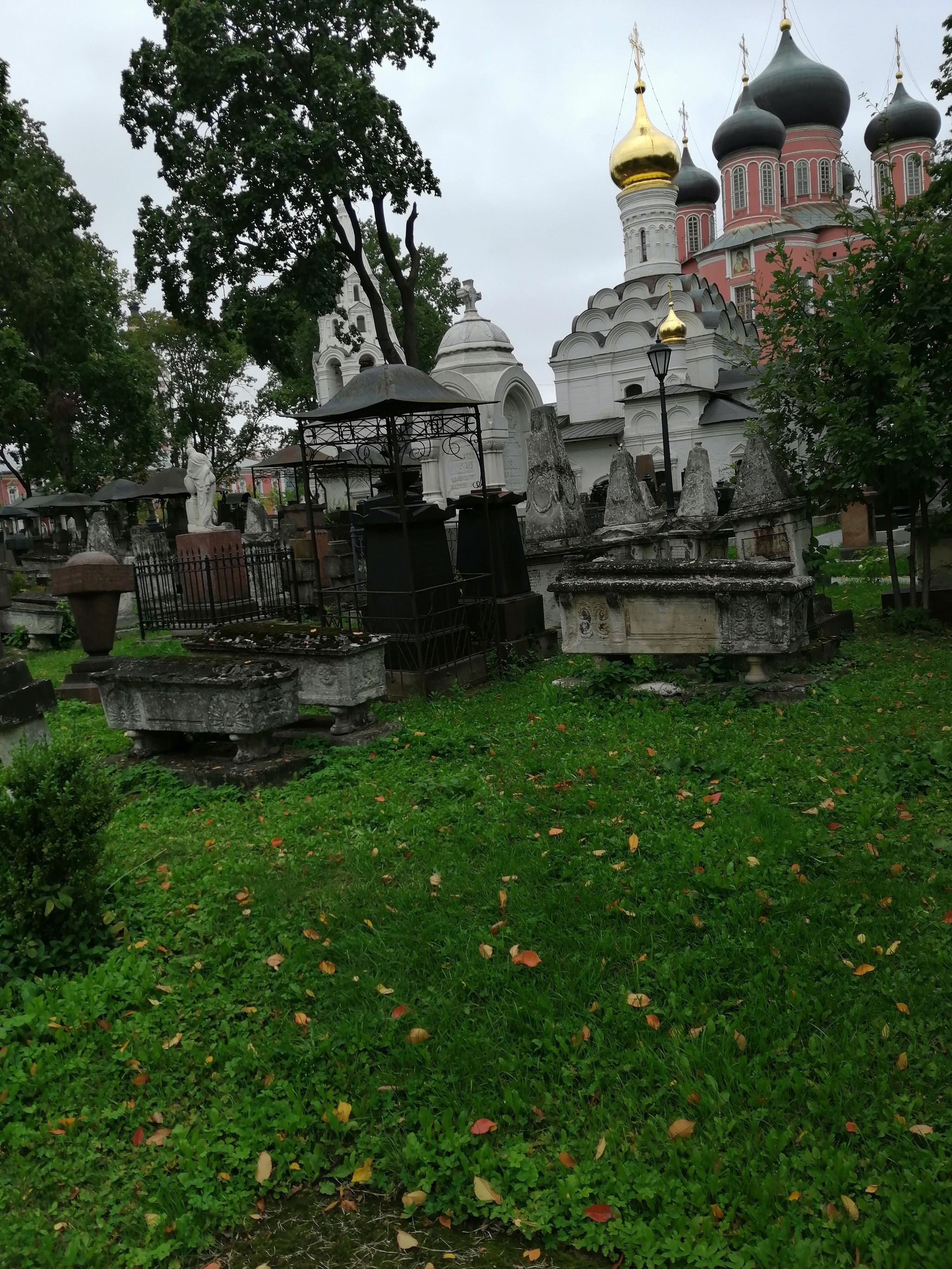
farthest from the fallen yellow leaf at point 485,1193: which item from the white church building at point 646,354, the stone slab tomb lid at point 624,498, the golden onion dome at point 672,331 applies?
the golden onion dome at point 672,331

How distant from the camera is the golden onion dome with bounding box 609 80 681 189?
122 ft

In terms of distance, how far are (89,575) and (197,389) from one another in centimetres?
3256

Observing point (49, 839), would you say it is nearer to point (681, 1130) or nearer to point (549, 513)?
point (681, 1130)

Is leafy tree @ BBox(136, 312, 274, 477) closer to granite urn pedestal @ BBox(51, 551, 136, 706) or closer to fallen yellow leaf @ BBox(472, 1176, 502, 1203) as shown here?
granite urn pedestal @ BBox(51, 551, 136, 706)

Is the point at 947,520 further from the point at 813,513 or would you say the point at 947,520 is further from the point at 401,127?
the point at 401,127

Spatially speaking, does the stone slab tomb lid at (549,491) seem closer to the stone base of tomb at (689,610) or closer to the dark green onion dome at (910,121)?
the stone base of tomb at (689,610)

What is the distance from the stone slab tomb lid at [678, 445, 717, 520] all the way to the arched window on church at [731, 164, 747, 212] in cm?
3195

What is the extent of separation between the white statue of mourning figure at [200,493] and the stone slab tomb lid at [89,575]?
8.01m

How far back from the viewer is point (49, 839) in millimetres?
3793

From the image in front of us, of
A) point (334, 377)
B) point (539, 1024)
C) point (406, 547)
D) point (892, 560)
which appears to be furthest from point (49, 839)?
point (334, 377)

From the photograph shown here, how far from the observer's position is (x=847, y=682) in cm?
695

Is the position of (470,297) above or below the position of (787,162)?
below

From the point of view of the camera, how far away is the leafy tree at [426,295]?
132 feet

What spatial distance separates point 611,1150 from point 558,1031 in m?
0.51
